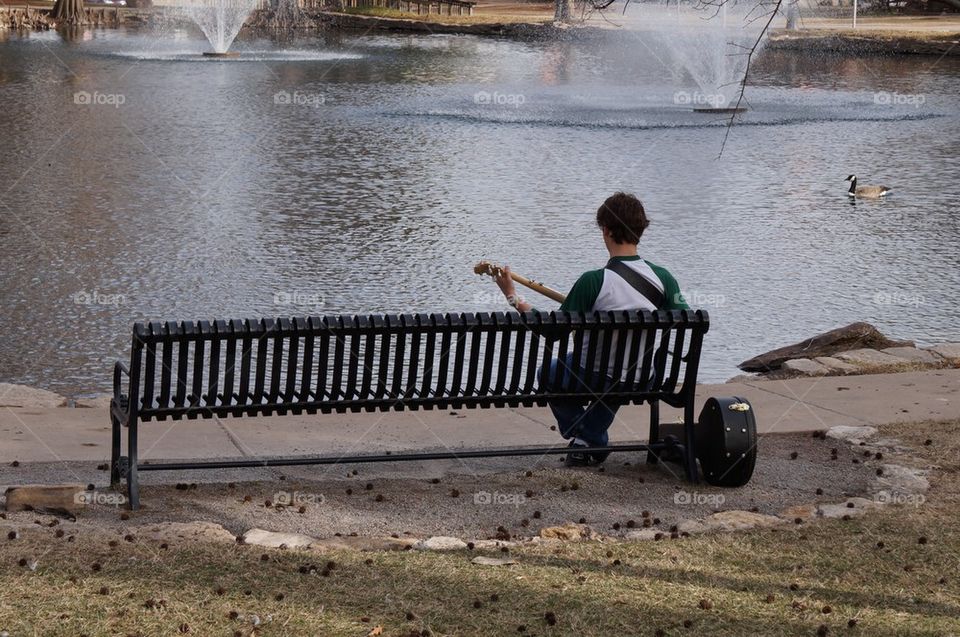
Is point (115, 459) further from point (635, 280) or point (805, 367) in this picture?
point (805, 367)

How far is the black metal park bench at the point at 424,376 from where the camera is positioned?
249 inches

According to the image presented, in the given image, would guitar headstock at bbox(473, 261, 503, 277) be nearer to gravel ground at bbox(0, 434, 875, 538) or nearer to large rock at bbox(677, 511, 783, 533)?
gravel ground at bbox(0, 434, 875, 538)

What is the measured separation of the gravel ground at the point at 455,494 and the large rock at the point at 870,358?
250cm

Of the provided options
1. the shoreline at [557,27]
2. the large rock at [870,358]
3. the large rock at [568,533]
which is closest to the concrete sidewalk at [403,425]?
the large rock at [870,358]

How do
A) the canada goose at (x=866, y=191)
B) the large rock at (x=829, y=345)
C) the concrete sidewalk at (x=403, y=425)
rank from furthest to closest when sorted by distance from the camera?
the canada goose at (x=866, y=191) → the large rock at (x=829, y=345) → the concrete sidewalk at (x=403, y=425)

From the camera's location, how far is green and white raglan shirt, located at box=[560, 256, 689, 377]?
22.5 feet

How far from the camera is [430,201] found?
17234mm

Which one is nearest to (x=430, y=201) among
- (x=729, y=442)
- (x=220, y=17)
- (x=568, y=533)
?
(x=729, y=442)

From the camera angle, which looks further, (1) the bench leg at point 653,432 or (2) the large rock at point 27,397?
(2) the large rock at point 27,397

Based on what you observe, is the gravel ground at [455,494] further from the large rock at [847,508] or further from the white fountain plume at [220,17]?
the white fountain plume at [220,17]

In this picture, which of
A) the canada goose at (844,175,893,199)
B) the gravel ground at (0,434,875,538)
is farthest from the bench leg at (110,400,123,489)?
the canada goose at (844,175,893,199)

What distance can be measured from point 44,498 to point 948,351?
22.5 ft

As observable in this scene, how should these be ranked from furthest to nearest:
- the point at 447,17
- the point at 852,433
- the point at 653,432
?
1. the point at 447,17
2. the point at 852,433
3. the point at 653,432

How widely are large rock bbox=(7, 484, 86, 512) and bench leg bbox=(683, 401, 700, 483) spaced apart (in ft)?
9.48
